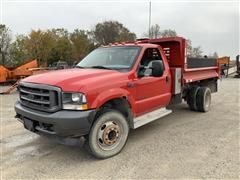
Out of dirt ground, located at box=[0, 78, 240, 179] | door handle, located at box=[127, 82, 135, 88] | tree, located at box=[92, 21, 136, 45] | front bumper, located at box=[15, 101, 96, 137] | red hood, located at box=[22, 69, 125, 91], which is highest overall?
tree, located at box=[92, 21, 136, 45]

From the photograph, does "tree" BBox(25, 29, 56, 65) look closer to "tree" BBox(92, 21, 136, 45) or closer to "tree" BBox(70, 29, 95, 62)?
"tree" BBox(70, 29, 95, 62)

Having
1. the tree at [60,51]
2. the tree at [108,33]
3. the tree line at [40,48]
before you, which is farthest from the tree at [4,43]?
the tree at [108,33]

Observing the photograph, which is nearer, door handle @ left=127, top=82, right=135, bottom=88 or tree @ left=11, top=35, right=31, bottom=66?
door handle @ left=127, top=82, right=135, bottom=88

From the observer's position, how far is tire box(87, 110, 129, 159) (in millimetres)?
3994

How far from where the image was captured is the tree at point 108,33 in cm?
4434

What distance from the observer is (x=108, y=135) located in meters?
4.24

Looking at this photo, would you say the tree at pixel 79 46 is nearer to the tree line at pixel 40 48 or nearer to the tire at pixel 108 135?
the tree line at pixel 40 48

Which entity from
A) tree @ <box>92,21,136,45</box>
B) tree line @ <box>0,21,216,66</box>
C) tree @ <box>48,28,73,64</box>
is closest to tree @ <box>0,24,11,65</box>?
tree line @ <box>0,21,216,66</box>

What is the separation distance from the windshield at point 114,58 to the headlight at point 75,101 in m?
1.26

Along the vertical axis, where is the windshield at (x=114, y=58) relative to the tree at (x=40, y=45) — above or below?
below

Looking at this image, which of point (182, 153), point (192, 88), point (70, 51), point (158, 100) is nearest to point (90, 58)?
point (158, 100)

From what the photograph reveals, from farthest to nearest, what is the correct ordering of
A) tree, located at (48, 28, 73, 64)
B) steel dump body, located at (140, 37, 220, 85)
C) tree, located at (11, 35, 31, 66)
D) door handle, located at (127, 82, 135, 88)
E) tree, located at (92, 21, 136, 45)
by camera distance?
tree, located at (92, 21, 136, 45) → tree, located at (48, 28, 73, 64) → tree, located at (11, 35, 31, 66) → steel dump body, located at (140, 37, 220, 85) → door handle, located at (127, 82, 135, 88)

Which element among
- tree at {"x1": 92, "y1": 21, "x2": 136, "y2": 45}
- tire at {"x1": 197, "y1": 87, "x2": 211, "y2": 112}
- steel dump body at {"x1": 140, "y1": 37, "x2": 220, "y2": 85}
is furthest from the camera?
tree at {"x1": 92, "y1": 21, "x2": 136, "y2": 45}

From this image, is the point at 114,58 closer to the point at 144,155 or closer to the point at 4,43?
the point at 144,155
